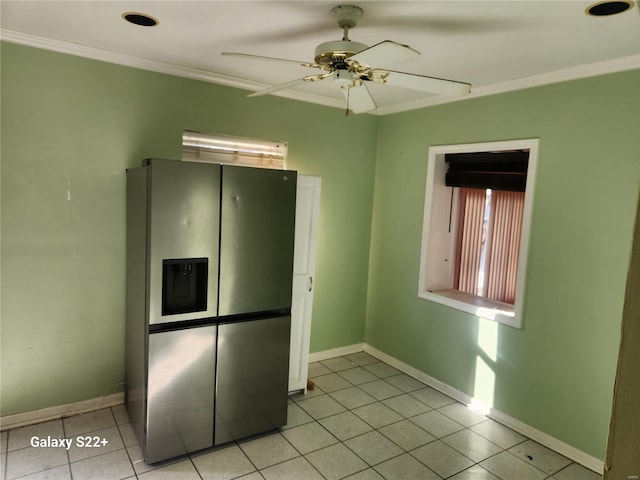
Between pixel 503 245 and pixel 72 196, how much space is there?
334cm

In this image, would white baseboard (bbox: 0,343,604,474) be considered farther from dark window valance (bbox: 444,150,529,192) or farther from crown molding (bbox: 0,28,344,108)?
crown molding (bbox: 0,28,344,108)

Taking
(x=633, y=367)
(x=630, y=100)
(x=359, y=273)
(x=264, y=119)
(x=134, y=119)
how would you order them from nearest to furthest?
(x=633, y=367)
(x=630, y=100)
(x=134, y=119)
(x=264, y=119)
(x=359, y=273)

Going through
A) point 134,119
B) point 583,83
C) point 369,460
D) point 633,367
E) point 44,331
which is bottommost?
point 369,460

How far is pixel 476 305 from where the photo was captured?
11.3 feet

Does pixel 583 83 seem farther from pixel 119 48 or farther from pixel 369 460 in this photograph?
pixel 119 48

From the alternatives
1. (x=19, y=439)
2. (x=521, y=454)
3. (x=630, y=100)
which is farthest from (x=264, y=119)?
(x=521, y=454)

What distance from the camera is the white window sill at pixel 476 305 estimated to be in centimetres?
316

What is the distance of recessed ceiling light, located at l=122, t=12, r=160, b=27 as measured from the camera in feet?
7.21

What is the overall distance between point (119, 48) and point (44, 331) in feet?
6.40

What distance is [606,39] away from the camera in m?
2.21

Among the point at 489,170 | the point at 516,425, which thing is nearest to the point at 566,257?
the point at 489,170

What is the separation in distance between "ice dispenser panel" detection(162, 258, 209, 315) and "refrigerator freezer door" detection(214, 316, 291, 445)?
0.76 feet

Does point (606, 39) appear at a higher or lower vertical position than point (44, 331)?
higher

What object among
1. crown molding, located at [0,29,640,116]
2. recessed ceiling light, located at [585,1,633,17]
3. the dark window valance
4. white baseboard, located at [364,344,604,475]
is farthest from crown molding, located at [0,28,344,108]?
white baseboard, located at [364,344,604,475]
